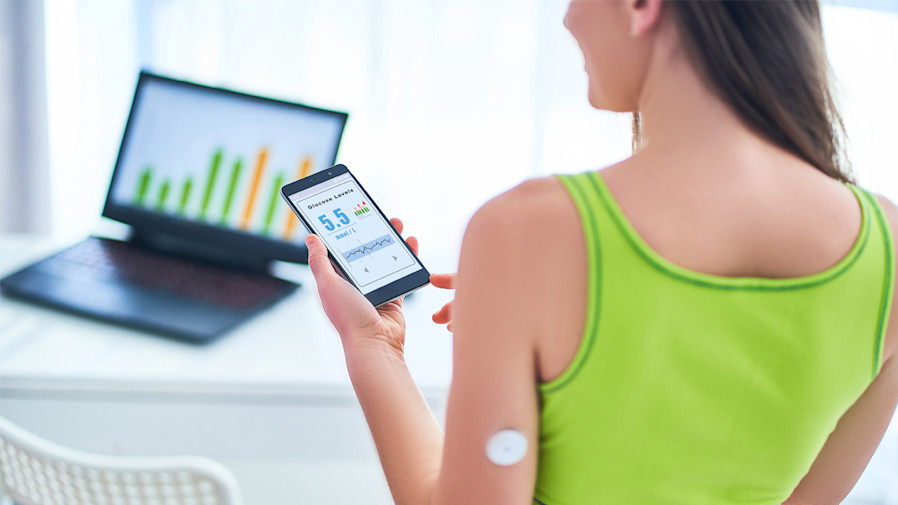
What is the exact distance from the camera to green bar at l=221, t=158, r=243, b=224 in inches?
47.6

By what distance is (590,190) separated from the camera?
413 mm

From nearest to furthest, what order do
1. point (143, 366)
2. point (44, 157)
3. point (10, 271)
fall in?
point (143, 366) < point (10, 271) < point (44, 157)

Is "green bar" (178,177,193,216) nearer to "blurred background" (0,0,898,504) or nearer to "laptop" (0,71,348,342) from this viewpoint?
"laptop" (0,71,348,342)

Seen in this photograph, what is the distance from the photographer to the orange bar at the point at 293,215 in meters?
1.19

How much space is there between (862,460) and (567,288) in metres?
0.32

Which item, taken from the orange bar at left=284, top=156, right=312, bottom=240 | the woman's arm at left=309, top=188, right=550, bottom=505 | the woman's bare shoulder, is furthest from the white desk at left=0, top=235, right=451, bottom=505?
the woman's bare shoulder

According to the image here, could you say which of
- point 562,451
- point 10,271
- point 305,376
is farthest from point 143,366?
point 562,451

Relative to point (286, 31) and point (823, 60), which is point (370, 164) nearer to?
point (286, 31)

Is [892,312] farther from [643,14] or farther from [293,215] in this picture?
[293,215]

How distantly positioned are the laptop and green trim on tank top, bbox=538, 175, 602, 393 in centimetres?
78

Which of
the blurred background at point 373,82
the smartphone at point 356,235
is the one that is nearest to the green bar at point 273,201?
the smartphone at point 356,235

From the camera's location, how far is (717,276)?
425 mm

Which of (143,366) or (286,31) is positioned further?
(286,31)

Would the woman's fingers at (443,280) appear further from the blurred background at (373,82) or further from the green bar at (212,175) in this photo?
the blurred background at (373,82)
